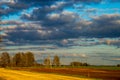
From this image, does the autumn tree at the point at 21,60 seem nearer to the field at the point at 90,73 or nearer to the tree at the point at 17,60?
the tree at the point at 17,60

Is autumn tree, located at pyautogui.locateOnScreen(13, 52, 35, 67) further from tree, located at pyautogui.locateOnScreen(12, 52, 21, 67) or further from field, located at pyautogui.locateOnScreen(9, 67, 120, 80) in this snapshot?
field, located at pyautogui.locateOnScreen(9, 67, 120, 80)

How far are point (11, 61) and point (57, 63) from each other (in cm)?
3211

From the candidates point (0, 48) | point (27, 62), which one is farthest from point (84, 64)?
point (0, 48)

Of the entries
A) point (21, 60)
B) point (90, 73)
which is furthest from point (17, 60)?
point (90, 73)

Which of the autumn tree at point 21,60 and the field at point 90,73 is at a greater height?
the autumn tree at point 21,60

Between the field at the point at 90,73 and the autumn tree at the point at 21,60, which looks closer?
the field at the point at 90,73

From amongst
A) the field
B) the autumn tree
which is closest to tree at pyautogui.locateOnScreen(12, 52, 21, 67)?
the autumn tree

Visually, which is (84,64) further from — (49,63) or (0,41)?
(0,41)

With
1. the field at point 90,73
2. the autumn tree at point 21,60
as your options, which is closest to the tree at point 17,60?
the autumn tree at point 21,60

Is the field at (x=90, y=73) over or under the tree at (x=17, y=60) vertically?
under

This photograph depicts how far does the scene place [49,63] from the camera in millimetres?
145750

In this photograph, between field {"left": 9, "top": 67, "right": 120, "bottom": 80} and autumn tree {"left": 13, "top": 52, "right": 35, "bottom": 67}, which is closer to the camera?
field {"left": 9, "top": 67, "right": 120, "bottom": 80}

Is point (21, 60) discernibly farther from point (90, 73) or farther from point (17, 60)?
point (90, 73)

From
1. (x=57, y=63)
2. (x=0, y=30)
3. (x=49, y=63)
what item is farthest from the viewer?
(x=57, y=63)
